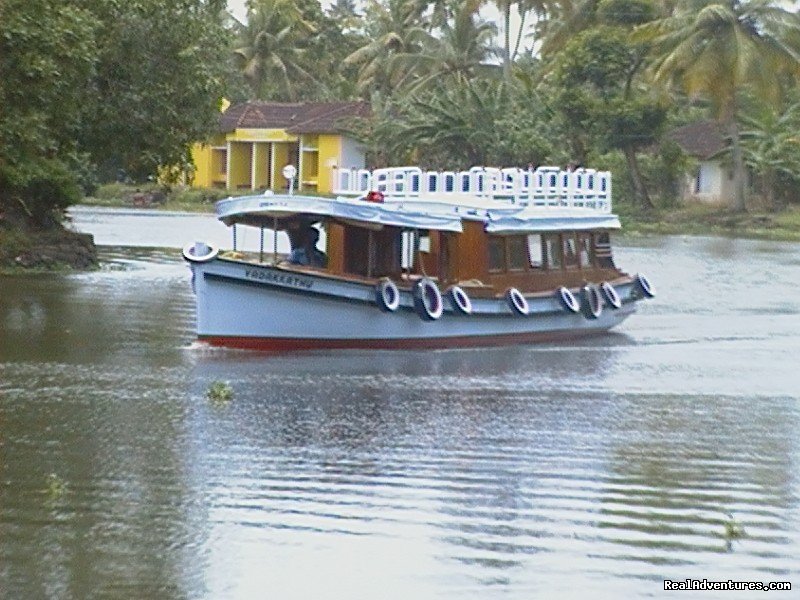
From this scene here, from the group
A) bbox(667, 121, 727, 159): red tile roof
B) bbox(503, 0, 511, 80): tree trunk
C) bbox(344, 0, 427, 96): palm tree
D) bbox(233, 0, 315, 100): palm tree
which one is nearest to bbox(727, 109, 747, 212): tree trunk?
bbox(667, 121, 727, 159): red tile roof

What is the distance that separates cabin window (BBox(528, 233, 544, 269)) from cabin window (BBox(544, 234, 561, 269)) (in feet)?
0.56

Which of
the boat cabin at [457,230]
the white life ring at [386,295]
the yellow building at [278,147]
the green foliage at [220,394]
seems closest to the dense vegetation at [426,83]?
the yellow building at [278,147]

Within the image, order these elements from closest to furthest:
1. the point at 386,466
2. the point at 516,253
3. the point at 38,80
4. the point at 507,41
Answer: the point at 386,466, the point at 516,253, the point at 38,80, the point at 507,41

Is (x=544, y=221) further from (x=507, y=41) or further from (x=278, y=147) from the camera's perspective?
(x=278, y=147)

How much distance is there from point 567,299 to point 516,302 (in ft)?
4.68

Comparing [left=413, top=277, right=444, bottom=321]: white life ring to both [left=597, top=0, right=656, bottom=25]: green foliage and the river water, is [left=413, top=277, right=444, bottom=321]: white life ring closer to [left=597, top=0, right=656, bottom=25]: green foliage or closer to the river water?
the river water

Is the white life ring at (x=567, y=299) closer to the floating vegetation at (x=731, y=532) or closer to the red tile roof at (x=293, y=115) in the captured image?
the floating vegetation at (x=731, y=532)

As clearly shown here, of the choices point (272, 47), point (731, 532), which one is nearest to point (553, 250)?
point (731, 532)

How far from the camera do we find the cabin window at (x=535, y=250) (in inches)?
992

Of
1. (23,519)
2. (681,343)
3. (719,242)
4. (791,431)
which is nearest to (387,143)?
(719,242)

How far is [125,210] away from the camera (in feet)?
228

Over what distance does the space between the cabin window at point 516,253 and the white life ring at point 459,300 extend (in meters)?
1.39

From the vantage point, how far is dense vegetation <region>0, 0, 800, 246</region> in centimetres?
2897

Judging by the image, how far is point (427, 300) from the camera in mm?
23031
